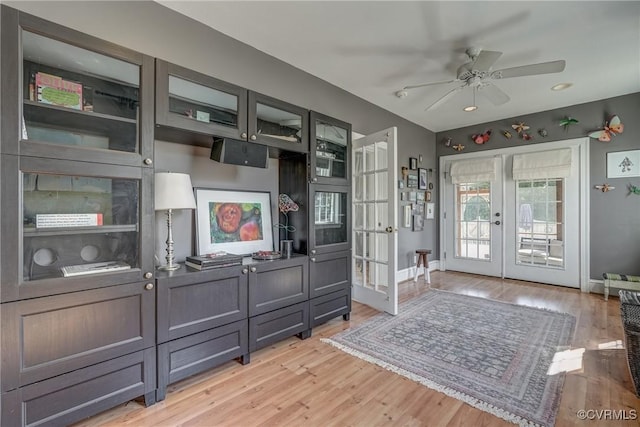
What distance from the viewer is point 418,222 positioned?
16.8ft

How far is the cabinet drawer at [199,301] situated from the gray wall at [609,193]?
16.2 feet

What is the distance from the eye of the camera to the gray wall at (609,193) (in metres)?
3.87

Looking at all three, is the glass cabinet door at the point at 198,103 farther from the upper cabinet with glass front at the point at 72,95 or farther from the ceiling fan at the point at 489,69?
the ceiling fan at the point at 489,69

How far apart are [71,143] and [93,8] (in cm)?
94

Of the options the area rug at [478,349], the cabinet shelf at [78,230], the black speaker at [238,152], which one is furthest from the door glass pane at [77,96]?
the area rug at [478,349]

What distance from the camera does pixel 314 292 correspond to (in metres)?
2.75

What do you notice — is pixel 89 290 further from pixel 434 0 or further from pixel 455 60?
pixel 455 60

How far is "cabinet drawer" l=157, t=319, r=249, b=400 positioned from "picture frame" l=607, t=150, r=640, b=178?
202 inches

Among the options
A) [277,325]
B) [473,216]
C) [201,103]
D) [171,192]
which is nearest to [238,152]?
[201,103]

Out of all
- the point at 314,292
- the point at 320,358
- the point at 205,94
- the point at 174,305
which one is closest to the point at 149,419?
the point at 174,305

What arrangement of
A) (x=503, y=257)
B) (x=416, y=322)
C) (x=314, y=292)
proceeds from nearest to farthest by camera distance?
1. (x=314, y=292)
2. (x=416, y=322)
3. (x=503, y=257)

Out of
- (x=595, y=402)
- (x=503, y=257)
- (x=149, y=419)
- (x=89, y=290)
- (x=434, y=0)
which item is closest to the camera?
(x=89, y=290)

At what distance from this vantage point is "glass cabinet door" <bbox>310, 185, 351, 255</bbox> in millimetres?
2805

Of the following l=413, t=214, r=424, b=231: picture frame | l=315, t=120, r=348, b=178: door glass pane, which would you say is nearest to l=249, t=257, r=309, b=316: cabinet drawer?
l=315, t=120, r=348, b=178: door glass pane
